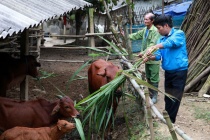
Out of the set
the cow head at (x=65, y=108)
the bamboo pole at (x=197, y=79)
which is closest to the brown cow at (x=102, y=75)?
the cow head at (x=65, y=108)

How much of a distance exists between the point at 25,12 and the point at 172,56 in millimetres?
2393

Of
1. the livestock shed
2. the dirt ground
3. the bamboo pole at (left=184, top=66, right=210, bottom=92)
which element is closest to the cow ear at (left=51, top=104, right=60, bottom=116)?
the dirt ground

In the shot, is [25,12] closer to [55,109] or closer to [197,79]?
[55,109]

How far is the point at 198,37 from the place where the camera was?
10008 mm

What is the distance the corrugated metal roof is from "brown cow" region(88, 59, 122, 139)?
4.29 feet

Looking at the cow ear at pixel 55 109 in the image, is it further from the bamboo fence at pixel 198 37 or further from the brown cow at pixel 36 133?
the bamboo fence at pixel 198 37

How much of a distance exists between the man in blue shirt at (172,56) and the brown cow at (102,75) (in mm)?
855

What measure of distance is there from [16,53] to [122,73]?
24.1 ft

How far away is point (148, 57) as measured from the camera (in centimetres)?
547

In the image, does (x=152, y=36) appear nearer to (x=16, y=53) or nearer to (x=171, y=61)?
(x=171, y=61)

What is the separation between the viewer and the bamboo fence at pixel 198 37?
9289 millimetres

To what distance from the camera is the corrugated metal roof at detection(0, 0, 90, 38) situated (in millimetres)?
4664

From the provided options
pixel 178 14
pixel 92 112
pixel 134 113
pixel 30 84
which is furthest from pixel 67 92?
pixel 178 14

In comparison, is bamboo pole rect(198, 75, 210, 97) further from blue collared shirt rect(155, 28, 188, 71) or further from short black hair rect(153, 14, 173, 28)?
short black hair rect(153, 14, 173, 28)
